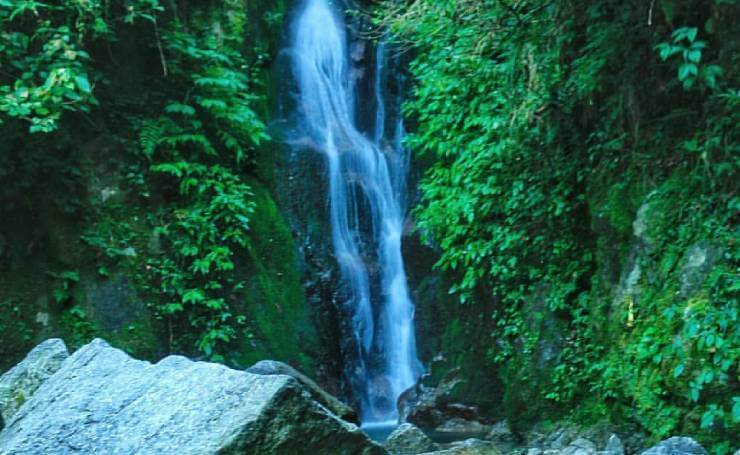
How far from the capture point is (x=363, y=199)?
38.5ft

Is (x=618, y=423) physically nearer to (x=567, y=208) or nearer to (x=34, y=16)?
(x=567, y=208)

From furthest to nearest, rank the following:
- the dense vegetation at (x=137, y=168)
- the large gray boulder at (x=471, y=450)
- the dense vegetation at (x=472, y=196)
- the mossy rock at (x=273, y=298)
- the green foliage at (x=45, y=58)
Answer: the mossy rock at (x=273, y=298) < the dense vegetation at (x=137, y=168) < the green foliage at (x=45, y=58) < the dense vegetation at (x=472, y=196) < the large gray boulder at (x=471, y=450)

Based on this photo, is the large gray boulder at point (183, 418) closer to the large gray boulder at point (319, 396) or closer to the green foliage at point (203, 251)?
the large gray boulder at point (319, 396)

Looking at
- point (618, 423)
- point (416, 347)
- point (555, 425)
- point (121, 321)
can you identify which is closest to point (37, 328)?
point (121, 321)

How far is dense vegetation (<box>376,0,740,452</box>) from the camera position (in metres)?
5.43

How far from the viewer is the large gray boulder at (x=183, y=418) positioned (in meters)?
2.66

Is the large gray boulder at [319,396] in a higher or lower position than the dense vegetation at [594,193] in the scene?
lower

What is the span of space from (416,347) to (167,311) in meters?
3.31

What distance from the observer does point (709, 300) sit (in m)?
5.19

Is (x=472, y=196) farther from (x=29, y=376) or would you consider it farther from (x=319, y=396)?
(x=29, y=376)

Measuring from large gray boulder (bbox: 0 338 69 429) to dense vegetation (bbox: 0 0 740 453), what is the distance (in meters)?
4.02

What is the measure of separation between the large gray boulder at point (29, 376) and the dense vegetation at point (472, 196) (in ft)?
13.2

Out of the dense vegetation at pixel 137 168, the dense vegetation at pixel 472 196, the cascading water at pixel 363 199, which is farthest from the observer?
the cascading water at pixel 363 199

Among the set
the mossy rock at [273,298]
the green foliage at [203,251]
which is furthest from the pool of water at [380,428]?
the green foliage at [203,251]
